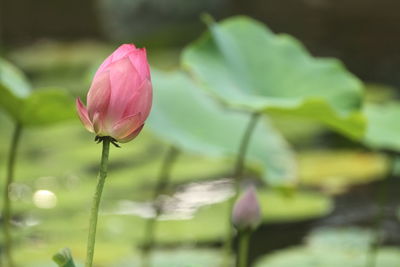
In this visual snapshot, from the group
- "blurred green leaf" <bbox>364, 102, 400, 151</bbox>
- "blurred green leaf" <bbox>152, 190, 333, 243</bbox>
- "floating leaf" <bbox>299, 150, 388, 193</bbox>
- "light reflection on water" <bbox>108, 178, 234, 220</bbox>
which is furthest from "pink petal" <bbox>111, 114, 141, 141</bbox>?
"floating leaf" <bbox>299, 150, 388, 193</bbox>

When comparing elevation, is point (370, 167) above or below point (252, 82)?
above

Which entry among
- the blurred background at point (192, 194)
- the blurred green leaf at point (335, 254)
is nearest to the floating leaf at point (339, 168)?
the blurred background at point (192, 194)

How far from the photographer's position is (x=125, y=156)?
2723mm

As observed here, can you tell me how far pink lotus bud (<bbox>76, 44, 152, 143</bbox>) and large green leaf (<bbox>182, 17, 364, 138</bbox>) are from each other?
2.26 ft

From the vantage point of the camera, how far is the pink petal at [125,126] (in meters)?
0.59

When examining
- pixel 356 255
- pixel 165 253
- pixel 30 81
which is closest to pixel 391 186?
pixel 356 255

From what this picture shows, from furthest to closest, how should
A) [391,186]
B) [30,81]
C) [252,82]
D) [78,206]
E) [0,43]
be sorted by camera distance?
[0,43] < [30,81] < [391,186] < [78,206] < [252,82]

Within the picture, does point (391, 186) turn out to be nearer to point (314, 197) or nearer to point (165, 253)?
point (314, 197)

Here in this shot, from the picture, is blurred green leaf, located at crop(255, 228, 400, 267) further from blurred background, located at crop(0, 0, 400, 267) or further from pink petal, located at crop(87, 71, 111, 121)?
pink petal, located at crop(87, 71, 111, 121)

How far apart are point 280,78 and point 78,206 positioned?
34.3 inches

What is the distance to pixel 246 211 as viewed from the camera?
95 cm

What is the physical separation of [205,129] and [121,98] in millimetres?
1223

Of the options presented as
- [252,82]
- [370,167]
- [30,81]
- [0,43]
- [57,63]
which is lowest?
[252,82]

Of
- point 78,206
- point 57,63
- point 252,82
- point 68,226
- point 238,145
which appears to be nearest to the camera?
point 252,82
